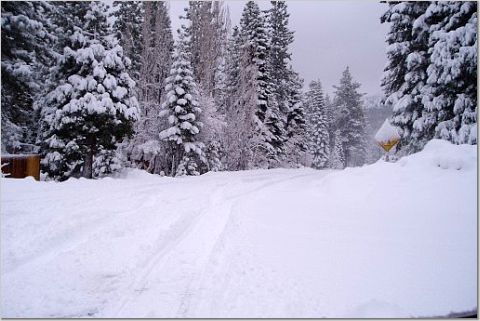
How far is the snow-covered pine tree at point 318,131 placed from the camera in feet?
157

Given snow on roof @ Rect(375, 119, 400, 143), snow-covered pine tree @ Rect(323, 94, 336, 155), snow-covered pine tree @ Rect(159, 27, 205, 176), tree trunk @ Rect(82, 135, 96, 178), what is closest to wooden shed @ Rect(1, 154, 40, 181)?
tree trunk @ Rect(82, 135, 96, 178)

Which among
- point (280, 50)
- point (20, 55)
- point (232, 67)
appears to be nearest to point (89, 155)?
point (20, 55)

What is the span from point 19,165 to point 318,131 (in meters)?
41.1

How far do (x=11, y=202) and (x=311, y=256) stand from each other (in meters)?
6.71

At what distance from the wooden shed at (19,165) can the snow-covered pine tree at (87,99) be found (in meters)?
1.08

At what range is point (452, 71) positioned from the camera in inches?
405

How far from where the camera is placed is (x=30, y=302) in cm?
332

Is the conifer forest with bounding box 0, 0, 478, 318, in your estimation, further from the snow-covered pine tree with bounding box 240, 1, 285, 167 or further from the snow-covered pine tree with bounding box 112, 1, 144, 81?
the snow-covered pine tree with bounding box 240, 1, 285, 167

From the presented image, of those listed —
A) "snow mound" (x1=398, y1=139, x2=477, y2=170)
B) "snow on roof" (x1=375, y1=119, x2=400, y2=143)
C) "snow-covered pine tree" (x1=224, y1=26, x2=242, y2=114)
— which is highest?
"snow-covered pine tree" (x1=224, y1=26, x2=242, y2=114)

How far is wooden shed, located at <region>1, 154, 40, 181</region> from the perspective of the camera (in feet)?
→ 42.2

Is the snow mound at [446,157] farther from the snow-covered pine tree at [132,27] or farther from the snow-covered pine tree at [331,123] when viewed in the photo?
the snow-covered pine tree at [331,123]

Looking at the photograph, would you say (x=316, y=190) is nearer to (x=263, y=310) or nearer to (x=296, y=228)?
(x=296, y=228)

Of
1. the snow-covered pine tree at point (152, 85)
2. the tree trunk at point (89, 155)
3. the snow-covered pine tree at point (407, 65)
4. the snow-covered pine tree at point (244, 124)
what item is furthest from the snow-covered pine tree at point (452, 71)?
the snow-covered pine tree at point (152, 85)

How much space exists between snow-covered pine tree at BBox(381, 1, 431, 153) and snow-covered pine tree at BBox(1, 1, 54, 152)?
14.8 m
